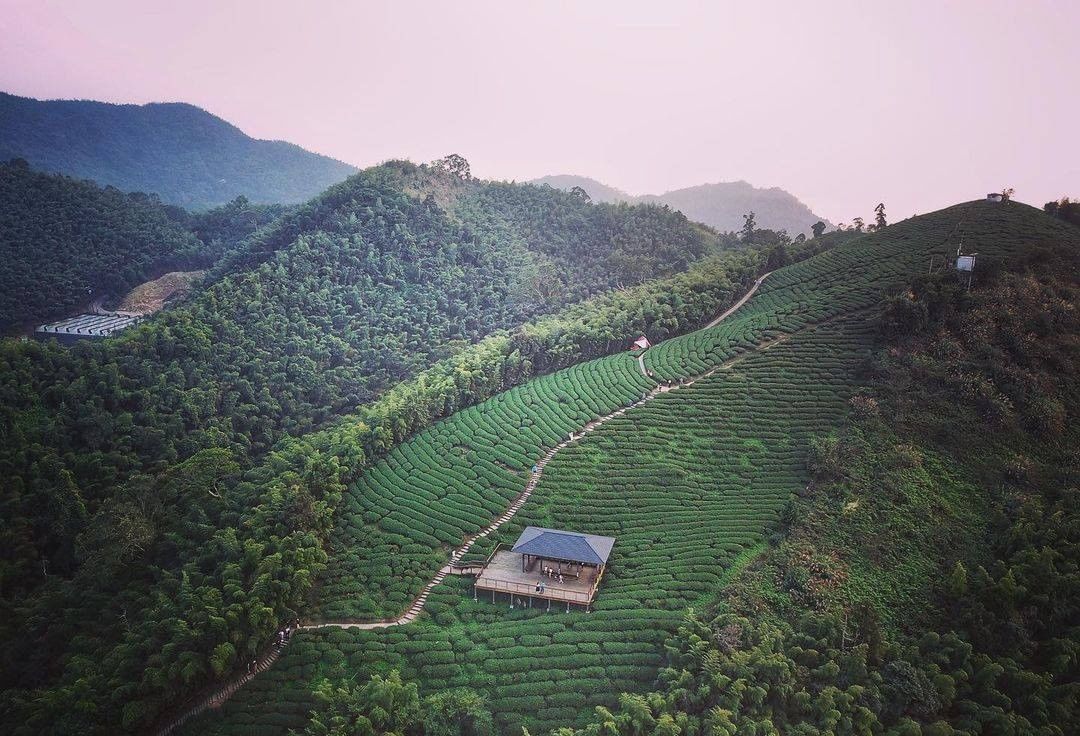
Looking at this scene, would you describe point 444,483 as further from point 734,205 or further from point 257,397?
point 734,205

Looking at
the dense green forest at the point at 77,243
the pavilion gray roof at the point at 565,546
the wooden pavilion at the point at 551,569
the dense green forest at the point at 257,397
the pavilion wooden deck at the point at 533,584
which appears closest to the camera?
the dense green forest at the point at 257,397

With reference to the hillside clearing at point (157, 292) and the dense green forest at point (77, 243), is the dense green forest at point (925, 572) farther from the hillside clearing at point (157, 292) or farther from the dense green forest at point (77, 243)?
the dense green forest at point (77, 243)

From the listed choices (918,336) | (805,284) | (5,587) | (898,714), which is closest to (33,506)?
(5,587)

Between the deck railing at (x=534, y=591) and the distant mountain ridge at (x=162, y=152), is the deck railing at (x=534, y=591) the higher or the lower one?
the lower one

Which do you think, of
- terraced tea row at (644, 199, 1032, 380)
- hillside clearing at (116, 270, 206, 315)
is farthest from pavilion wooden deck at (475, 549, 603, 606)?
hillside clearing at (116, 270, 206, 315)

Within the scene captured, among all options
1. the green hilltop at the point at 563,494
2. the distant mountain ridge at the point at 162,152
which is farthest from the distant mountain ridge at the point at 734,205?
the green hilltop at the point at 563,494

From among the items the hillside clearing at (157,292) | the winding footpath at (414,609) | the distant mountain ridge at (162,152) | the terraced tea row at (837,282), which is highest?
the distant mountain ridge at (162,152)

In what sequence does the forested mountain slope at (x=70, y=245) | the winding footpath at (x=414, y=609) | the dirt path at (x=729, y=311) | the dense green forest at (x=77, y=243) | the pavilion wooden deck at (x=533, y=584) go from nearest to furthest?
the winding footpath at (x=414, y=609), the pavilion wooden deck at (x=533, y=584), the dirt path at (x=729, y=311), the forested mountain slope at (x=70, y=245), the dense green forest at (x=77, y=243)
